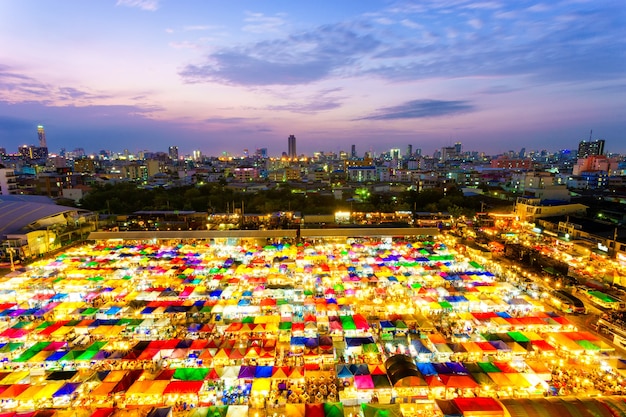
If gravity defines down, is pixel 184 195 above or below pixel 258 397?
above

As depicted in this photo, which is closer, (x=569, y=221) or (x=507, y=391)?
(x=507, y=391)

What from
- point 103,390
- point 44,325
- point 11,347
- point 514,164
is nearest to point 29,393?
point 103,390

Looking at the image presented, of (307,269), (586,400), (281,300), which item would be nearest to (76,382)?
(281,300)

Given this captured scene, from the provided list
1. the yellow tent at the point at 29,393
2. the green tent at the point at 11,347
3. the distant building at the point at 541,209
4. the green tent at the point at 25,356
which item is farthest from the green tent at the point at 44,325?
the distant building at the point at 541,209

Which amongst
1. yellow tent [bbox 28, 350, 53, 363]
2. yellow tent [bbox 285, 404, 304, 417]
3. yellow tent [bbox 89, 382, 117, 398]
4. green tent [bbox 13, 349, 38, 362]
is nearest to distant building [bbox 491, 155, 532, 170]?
yellow tent [bbox 285, 404, 304, 417]

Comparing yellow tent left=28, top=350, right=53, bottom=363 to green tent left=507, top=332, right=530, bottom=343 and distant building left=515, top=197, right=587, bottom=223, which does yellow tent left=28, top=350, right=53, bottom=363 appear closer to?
green tent left=507, top=332, right=530, bottom=343

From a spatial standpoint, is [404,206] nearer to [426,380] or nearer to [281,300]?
[281,300]
